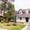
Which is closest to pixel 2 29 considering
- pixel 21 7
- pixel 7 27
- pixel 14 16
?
pixel 7 27

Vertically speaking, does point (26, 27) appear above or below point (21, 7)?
below

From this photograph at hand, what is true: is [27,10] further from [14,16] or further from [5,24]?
[5,24]

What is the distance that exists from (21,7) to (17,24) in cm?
16

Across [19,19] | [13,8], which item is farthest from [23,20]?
[13,8]

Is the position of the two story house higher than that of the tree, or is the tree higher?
the tree

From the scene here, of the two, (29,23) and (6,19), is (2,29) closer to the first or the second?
(6,19)

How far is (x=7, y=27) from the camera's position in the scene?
0.54 metres

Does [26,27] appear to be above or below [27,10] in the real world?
below

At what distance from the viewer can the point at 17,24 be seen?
21.7 inches

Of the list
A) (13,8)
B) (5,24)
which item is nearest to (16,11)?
(13,8)

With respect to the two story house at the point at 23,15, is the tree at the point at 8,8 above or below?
above

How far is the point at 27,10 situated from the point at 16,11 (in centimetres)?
10

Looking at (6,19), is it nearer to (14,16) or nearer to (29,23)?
(14,16)

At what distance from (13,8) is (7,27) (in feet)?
0.62
